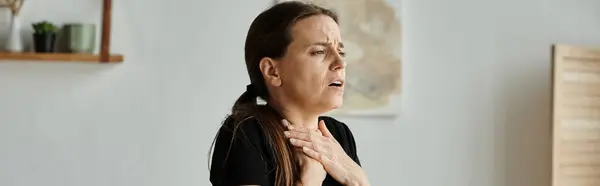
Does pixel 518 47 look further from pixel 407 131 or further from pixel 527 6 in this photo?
pixel 407 131

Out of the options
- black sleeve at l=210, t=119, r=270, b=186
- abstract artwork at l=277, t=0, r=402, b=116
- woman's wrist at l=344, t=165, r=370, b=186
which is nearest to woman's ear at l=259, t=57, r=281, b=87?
black sleeve at l=210, t=119, r=270, b=186

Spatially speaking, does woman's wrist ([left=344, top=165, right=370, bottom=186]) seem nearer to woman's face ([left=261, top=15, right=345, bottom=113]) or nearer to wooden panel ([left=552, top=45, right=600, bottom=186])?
woman's face ([left=261, top=15, right=345, bottom=113])

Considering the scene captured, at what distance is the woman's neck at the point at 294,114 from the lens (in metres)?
1.48

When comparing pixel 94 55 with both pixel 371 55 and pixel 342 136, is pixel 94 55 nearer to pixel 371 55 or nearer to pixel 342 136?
pixel 371 55

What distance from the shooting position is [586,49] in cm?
314

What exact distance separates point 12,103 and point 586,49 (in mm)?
2046

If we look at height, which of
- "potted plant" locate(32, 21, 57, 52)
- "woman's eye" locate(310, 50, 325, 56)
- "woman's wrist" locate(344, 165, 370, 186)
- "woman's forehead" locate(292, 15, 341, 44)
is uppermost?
"potted plant" locate(32, 21, 57, 52)

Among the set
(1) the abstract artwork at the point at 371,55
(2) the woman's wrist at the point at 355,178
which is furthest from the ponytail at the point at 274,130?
(1) the abstract artwork at the point at 371,55

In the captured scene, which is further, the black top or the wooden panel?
the wooden panel

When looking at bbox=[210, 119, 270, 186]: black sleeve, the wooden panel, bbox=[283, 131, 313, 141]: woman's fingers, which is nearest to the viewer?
bbox=[210, 119, 270, 186]: black sleeve

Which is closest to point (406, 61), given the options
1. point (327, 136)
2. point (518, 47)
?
point (518, 47)

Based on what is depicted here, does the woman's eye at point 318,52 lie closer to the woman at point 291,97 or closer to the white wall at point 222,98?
the woman at point 291,97

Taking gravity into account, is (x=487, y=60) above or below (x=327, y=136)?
above

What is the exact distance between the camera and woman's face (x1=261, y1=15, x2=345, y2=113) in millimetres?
1445
